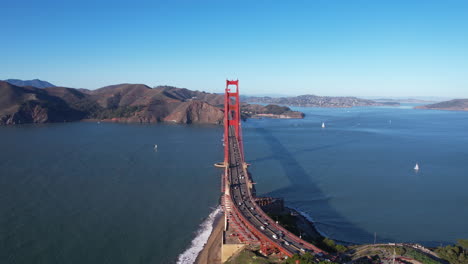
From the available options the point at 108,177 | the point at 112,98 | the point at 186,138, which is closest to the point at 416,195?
the point at 108,177

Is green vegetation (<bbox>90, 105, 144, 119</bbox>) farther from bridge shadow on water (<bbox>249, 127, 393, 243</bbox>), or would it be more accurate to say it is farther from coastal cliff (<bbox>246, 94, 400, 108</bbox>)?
coastal cliff (<bbox>246, 94, 400, 108</bbox>)

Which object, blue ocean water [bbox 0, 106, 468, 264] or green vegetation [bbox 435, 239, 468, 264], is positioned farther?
blue ocean water [bbox 0, 106, 468, 264]

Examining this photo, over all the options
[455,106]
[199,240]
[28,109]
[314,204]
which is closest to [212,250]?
[199,240]

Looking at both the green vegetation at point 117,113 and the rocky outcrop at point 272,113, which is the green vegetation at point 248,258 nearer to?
the green vegetation at point 117,113

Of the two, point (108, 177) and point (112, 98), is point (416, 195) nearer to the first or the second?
point (108, 177)

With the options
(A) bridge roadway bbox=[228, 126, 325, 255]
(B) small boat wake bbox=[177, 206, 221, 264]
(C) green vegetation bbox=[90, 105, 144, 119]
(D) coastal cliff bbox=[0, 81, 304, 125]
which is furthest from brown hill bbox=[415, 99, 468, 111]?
(B) small boat wake bbox=[177, 206, 221, 264]

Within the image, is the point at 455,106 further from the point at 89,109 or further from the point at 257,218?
the point at 257,218
